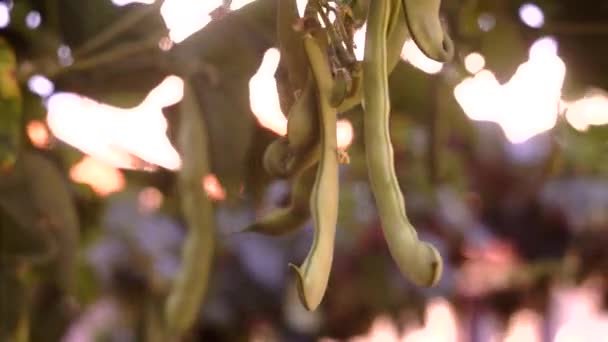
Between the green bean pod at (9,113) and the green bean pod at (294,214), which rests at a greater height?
the green bean pod at (294,214)

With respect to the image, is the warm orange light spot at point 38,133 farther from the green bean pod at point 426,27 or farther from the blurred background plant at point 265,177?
the green bean pod at point 426,27

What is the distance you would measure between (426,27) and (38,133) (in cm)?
57

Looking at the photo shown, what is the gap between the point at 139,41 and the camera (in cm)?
80

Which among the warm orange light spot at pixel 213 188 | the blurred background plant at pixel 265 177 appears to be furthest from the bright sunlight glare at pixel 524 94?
the warm orange light spot at pixel 213 188

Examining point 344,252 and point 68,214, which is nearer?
point 68,214

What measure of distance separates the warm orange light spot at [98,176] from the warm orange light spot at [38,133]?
5 cm

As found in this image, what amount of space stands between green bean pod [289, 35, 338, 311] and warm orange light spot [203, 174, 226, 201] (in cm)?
34

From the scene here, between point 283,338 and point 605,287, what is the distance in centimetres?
39

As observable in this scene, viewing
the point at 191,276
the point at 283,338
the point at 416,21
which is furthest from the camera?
the point at 283,338

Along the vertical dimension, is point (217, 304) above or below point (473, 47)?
below

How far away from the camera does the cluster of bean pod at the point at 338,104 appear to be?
0.35 meters

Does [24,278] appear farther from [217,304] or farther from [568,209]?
[568,209]

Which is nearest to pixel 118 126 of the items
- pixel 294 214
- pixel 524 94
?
pixel 524 94

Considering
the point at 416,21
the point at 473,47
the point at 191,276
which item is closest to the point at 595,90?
the point at 473,47
